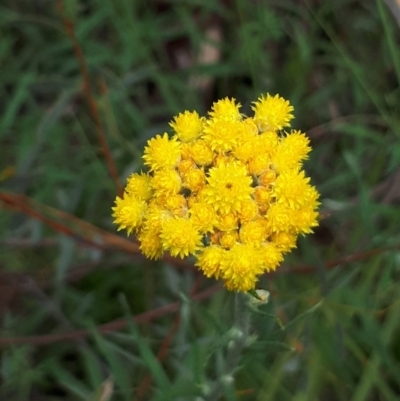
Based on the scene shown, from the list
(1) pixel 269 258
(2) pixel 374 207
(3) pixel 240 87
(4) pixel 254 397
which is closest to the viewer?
(1) pixel 269 258

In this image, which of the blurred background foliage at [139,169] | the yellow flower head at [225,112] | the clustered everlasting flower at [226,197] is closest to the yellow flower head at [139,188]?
the clustered everlasting flower at [226,197]

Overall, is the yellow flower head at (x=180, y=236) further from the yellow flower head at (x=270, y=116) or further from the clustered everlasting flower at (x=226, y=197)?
the yellow flower head at (x=270, y=116)

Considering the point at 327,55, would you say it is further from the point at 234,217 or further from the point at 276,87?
the point at 234,217

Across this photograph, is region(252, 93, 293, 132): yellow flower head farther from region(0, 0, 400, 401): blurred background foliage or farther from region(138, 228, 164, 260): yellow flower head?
region(0, 0, 400, 401): blurred background foliage

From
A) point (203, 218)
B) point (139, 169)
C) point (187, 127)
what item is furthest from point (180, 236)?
point (139, 169)

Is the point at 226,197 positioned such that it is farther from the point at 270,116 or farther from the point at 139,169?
the point at 139,169

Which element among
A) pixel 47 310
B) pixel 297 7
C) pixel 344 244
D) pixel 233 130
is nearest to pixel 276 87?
pixel 297 7

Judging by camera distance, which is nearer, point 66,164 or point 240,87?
point 66,164
